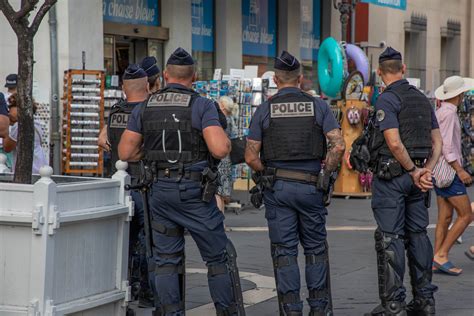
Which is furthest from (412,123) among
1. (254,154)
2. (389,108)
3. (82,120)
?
(82,120)

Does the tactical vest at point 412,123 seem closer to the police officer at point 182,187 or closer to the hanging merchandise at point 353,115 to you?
the police officer at point 182,187

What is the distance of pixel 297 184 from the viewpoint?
7066 millimetres

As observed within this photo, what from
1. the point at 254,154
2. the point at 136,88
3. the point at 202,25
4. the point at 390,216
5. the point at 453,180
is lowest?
the point at 390,216

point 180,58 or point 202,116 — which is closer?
point 202,116

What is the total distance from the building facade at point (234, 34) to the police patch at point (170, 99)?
29.9 feet

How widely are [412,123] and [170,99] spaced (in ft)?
6.24

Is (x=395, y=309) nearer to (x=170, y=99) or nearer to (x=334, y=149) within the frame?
(x=334, y=149)

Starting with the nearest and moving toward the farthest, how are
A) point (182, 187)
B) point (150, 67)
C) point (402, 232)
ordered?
point (182, 187) → point (402, 232) → point (150, 67)

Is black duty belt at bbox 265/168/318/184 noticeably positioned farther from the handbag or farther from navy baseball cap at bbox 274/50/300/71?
the handbag

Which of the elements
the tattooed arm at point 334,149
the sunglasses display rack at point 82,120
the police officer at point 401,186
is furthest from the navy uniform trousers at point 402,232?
the sunglasses display rack at point 82,120

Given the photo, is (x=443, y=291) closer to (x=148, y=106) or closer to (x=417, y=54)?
(x=148, y=106)

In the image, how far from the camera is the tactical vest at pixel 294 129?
23.1 ft

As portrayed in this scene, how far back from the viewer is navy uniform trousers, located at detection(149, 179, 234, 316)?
6.61 meters

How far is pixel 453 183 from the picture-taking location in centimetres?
960
